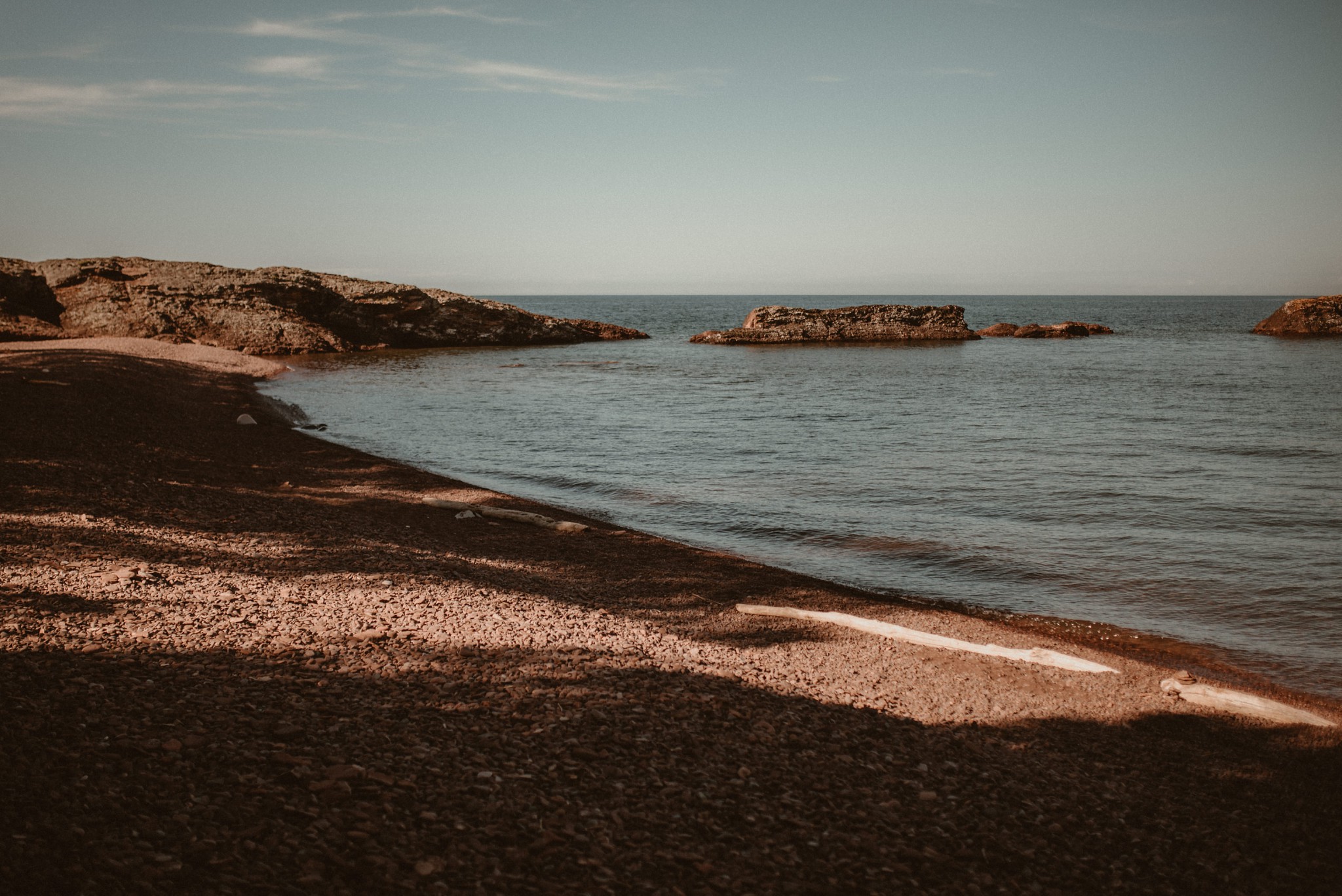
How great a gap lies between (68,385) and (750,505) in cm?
1428

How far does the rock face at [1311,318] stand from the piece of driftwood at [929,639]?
6368 cm

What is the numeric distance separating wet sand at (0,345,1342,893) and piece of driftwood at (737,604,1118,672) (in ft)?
0.49

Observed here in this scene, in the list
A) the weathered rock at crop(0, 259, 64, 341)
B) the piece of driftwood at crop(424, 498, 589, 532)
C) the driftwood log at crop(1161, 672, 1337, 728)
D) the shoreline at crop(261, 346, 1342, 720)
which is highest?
the weathered rock at crop(0, 259, 64, 341)

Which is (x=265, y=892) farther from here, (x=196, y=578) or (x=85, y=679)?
(x=196, y=578)

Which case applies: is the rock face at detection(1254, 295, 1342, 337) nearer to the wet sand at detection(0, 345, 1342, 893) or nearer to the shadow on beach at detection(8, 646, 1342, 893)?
the wet sand at detection(0, 345, 1342, 893)

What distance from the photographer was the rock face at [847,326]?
5531 centimetres

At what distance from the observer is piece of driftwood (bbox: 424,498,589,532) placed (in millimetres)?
10641

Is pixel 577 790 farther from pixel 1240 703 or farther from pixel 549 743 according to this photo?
pixel 1240 703

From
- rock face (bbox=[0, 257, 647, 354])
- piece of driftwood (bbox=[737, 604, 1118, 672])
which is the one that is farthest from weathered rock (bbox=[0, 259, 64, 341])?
piece of driftwood (bbox=[737, 604, 1118, 672])

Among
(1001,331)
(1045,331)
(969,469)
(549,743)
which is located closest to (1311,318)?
(1045,331)

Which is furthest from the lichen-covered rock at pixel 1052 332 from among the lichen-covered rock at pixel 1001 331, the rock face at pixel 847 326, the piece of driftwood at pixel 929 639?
the piece of driftwood at pixel 929 639

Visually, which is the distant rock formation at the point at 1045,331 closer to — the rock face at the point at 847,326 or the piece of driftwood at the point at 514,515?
the rock face at the point at 847,326

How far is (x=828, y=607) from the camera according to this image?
8.09 m

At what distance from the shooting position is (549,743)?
13.9 ft
